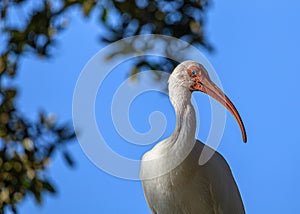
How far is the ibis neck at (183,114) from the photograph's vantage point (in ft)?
9.70

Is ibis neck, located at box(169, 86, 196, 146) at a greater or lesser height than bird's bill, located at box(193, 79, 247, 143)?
lesser

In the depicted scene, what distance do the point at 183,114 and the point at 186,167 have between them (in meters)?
0.18

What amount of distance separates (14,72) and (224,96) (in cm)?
105

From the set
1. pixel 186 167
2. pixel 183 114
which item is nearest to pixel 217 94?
pixel 183 114

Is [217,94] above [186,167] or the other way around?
above

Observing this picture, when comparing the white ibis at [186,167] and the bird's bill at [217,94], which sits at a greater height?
the bird's bill at [217,94]

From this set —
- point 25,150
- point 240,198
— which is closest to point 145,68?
point 25,150

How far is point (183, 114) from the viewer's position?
9.78ft

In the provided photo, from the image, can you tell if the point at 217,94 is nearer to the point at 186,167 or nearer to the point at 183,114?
the point at 183,114

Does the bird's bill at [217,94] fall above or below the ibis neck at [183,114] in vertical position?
above

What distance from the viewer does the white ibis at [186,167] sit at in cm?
293

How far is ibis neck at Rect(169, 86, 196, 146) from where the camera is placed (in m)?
2.96

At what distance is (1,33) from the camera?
12.2ft

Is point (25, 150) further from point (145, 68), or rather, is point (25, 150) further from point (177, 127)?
point (177, 127)
